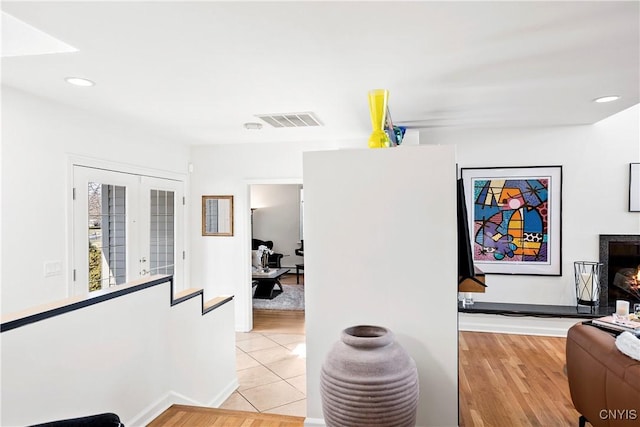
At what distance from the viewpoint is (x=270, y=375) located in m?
3.85

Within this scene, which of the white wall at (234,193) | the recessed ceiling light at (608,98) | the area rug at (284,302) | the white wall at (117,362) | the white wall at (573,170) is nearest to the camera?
the white wall at (117,362)

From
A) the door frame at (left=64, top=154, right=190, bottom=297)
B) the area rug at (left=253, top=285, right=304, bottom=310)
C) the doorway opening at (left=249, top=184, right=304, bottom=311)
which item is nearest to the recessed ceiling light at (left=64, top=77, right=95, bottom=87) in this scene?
the door frame at (left=64, top=154, right=190, bottom=297)

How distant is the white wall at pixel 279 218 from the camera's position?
31.0ft

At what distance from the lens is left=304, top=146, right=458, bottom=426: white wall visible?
2.10 meters

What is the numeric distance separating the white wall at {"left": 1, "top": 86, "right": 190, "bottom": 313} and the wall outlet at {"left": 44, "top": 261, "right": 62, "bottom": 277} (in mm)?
32

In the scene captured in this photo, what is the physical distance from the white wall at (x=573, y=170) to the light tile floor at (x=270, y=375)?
2.37m

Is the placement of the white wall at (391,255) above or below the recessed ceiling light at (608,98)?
below

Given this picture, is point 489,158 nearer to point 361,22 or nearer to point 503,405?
point 503,405

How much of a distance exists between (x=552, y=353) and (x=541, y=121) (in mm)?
2302

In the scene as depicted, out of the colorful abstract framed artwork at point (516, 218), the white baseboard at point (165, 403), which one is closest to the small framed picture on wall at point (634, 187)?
the colorful abstract framed artwork at point (516, 218)

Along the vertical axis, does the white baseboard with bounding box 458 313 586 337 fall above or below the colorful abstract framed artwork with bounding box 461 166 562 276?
below

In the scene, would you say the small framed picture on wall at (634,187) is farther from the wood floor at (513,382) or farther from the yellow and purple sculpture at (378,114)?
the yellow and purple sculpture at (378,114)

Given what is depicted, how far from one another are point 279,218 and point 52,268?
21.4 feet

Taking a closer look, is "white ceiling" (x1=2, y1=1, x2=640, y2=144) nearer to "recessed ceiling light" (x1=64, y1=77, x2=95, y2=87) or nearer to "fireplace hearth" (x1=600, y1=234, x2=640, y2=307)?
"recessed ceiling light" (x1=64, y1=77, x2=95, y2=87)
